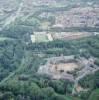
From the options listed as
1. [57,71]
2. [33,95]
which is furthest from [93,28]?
[33,95]

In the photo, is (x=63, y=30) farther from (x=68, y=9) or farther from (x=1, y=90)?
(x=1, y=90)

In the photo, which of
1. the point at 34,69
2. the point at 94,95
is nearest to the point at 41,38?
the point at 34,69

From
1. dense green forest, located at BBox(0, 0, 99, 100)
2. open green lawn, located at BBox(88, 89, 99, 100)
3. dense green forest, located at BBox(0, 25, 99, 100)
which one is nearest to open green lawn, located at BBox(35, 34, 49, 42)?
dense green forest, located at BBox(0, 0, 99, 100)

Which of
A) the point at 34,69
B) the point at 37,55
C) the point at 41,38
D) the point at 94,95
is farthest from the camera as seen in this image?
the point at 41,38

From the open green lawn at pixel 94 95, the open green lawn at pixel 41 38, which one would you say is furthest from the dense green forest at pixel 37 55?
the open green lawn at pixel 41 38

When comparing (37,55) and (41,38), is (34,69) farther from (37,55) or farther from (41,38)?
(41,38)

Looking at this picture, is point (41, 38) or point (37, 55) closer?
point (37, 55)

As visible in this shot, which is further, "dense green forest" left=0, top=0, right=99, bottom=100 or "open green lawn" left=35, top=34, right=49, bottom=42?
"open green lawn" left=35, top=34, right=49, bottom=42

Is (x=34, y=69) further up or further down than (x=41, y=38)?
further down

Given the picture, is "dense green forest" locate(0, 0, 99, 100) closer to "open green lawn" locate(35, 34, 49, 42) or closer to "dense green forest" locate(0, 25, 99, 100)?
"dense green forest" locate(0, 25, 99, 100)

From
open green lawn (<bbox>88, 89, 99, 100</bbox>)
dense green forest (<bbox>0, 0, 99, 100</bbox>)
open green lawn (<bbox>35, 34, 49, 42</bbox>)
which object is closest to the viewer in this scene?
open green lawn (<bbox>88, 89, 99, 100</bbox>)

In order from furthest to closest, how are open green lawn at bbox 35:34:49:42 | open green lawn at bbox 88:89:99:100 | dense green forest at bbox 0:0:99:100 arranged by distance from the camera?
open green lawn at bbox 35:34:49:42, dense green forest at bbox 0:0:99:100, open green lawn at bbox 88:89:99:100

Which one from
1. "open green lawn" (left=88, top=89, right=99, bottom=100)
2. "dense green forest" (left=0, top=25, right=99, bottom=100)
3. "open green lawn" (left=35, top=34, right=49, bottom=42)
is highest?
"open green lawn" (left=35, top=34, right=49, bottom=42)
